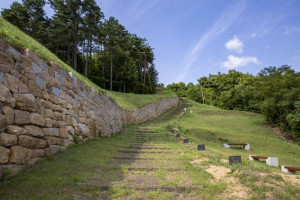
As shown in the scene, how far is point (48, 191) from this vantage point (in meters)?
2.63

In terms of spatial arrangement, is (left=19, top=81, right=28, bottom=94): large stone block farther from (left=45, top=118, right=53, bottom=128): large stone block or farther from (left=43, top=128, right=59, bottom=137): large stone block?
(left=43, top=128, right=59, bottom=137): large stone block

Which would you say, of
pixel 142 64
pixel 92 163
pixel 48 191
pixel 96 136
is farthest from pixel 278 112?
pixel 142 64

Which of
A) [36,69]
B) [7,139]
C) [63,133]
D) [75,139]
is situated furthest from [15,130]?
[75,139]

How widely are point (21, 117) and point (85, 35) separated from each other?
23272 mm

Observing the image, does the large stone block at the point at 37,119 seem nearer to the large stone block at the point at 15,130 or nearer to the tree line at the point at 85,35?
the large stone block at the point at 15,130

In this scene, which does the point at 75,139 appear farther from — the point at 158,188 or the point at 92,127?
the point at 158,188

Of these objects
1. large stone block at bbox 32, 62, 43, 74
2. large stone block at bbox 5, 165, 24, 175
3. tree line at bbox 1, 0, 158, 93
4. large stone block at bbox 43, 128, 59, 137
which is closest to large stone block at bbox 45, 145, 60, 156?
large stone block at bbox 43, 128, 59, 137

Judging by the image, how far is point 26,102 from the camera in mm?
3498

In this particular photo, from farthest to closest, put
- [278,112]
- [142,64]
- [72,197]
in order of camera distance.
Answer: [142,64] < [278,112] < [72,197]

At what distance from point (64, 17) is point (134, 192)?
21.9 m

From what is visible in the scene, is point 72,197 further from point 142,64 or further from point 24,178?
point 142,64

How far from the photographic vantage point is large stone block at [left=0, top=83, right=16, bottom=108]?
2944mm

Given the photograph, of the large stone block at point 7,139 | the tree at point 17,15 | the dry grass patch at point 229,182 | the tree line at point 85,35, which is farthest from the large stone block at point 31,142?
the tree at point 17,15

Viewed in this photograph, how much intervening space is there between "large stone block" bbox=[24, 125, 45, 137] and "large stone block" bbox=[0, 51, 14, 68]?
124 centimetres
